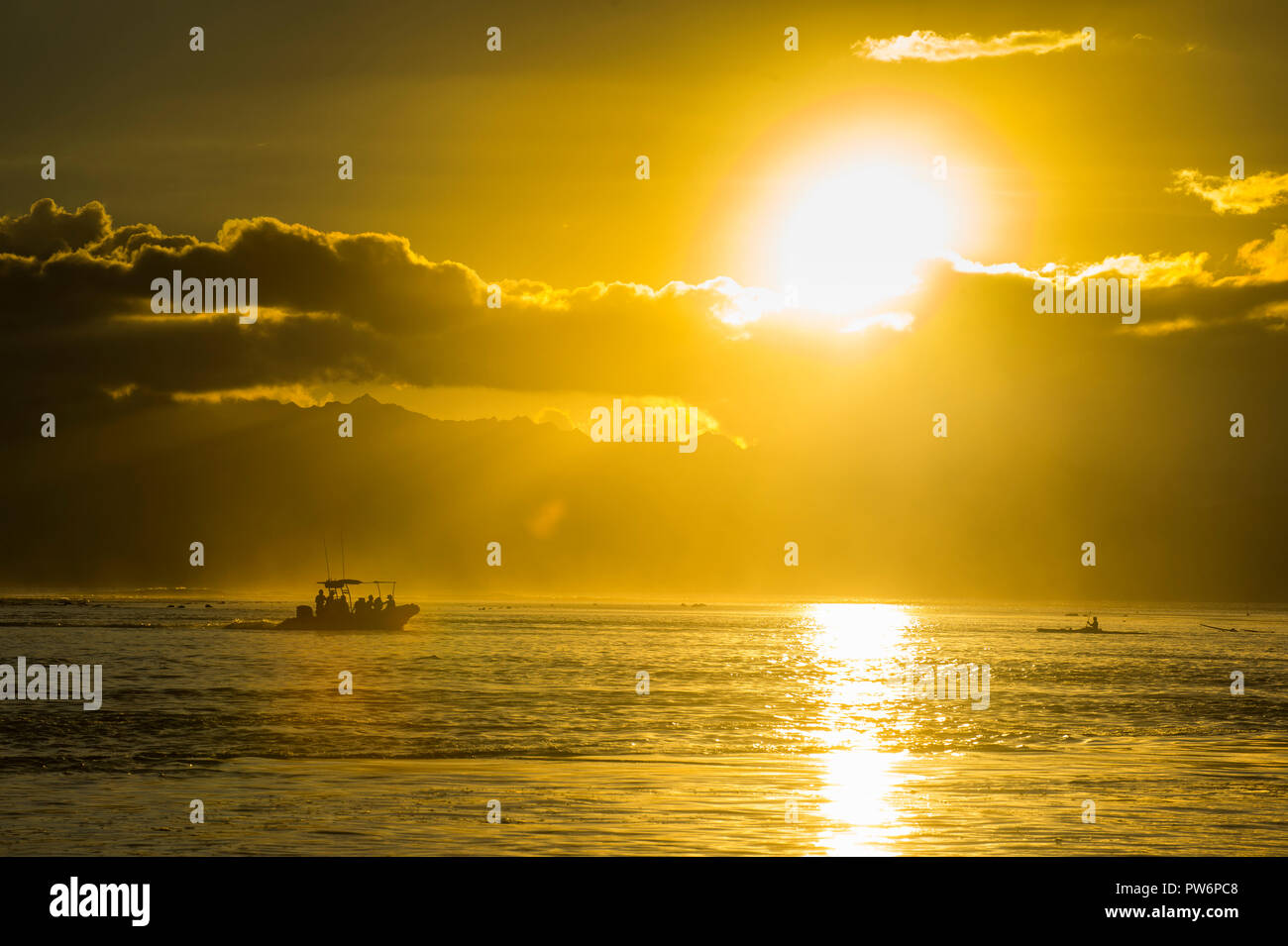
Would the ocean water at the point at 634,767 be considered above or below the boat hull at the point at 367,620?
above

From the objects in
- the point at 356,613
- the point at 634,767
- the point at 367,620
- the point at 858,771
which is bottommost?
the point at 367,620

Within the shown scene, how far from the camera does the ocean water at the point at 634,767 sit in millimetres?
23078

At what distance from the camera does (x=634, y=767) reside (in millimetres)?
34719

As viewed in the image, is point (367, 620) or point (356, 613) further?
point (356, 613)

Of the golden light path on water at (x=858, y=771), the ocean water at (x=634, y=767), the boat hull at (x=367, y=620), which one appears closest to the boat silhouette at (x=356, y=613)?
the boat hull at (x=367, y=620)

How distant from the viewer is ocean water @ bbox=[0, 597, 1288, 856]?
75.7 feet

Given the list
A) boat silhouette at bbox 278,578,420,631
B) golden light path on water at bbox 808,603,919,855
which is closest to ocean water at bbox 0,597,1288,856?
golden light path on water at bbox 808,603,919,855

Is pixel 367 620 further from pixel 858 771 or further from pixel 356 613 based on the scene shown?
pixel 858 771

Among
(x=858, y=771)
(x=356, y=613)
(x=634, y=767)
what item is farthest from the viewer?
(x=356, y=613)

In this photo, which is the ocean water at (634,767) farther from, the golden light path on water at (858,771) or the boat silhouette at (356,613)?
the boat silhouette at (356,613)

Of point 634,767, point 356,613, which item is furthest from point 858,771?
point 356,613
